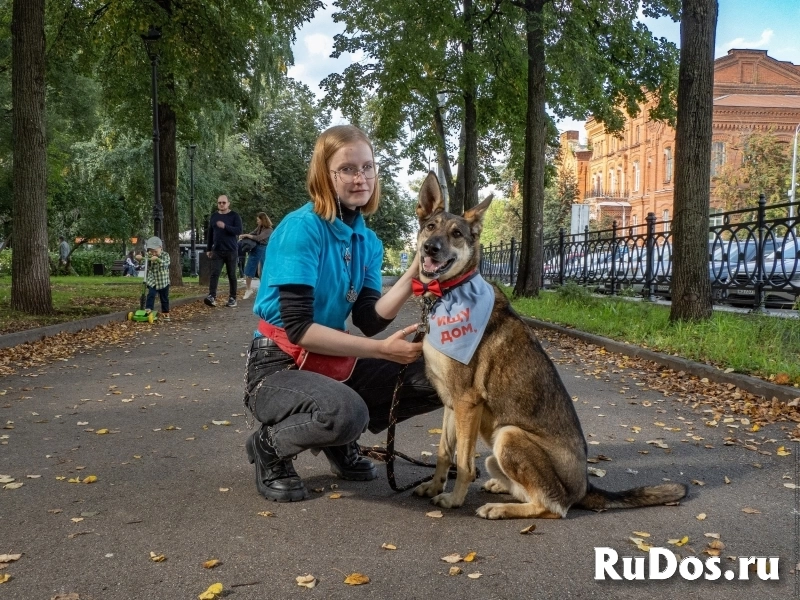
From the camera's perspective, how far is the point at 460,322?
149 inches

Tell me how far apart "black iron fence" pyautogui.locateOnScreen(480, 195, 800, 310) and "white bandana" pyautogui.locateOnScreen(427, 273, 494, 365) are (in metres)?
8.17

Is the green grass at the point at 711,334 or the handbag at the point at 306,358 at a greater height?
the handbag at the point at 306,358

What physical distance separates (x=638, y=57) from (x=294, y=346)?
63.8ft

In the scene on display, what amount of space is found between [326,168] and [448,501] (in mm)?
1961

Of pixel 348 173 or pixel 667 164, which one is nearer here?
pixel 348 173

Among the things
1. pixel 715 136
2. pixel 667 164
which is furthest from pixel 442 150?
pixel 667 164

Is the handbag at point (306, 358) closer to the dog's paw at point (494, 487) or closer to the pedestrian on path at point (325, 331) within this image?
the pedestrian on path at point (325, 331)

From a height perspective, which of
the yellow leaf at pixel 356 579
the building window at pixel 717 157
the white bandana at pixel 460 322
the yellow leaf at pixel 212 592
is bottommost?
the yellow leaf at pixel 356 579

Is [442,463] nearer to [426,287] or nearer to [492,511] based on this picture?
[492,511]

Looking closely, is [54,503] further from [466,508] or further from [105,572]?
[466,508]

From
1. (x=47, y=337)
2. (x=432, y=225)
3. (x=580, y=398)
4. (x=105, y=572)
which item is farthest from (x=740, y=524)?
(x=47, y=337)

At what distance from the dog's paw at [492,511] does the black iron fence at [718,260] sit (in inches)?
330

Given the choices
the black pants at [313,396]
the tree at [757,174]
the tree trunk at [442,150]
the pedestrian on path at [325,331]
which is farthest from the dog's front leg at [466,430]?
the tree at [757,174]

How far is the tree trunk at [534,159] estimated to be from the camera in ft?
59.1
